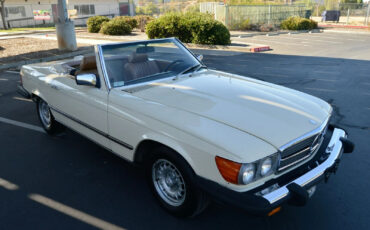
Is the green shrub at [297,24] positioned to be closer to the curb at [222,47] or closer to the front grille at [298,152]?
the curb at [222,47]

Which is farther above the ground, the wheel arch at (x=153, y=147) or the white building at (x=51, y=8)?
the white building at (x=51, y=8)

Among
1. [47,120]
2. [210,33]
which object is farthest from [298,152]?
[210,33]

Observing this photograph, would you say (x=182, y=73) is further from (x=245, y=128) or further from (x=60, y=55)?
(x=60, y=55)

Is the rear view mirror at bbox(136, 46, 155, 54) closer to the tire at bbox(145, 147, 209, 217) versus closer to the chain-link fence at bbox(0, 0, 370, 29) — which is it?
the tire at bbox(145, 147, 209, 217)

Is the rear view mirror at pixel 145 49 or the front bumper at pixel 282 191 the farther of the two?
the rear view mirror at pixel 145 49

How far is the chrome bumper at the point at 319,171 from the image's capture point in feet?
7.93

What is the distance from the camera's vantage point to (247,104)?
3.13 m

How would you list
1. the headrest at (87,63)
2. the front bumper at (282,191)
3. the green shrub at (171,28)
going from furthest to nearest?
the green shrub at (171,28) → the headrest at (87,63) → the front bumper at (282,191)

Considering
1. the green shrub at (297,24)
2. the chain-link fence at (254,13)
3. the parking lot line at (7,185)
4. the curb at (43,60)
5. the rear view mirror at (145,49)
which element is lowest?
the parking lot line at (7,185)

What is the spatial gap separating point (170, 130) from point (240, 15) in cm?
2324

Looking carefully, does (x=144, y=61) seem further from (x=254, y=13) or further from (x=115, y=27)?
(x=254, y=13)

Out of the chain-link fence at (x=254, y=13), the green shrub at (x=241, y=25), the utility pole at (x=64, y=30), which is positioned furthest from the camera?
the green shrub at (x=241, y=25)

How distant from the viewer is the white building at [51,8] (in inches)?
1362

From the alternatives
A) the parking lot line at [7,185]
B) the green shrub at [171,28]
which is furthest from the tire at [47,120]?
the green shrub at [171,28]
